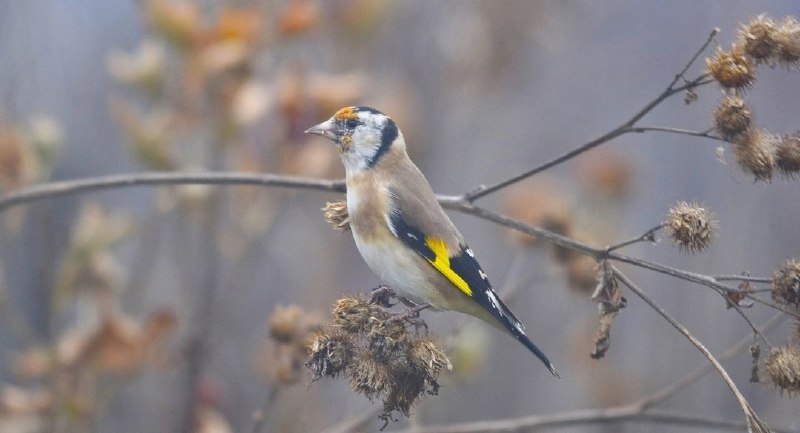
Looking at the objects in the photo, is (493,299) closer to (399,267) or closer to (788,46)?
(399,267)

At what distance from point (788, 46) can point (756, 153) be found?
0.25m

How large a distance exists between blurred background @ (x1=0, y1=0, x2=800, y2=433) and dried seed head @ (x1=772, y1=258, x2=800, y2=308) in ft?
0.96

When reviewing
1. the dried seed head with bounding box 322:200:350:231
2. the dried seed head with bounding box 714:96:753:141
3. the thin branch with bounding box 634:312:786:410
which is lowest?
the thin branch with bounding box 634:312:786:410

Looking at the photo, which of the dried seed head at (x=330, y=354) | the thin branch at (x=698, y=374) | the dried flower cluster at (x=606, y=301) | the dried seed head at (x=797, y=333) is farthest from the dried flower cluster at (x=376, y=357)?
the thin branch at (x=698, y=374)

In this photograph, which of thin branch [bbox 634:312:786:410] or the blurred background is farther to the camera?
the blurred background

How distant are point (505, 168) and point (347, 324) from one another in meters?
4.07

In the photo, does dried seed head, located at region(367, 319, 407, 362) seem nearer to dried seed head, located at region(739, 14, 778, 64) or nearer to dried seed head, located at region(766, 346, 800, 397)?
dried seed head, located at region(766, 346, 800, 397)

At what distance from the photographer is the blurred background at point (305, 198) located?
11.1ft

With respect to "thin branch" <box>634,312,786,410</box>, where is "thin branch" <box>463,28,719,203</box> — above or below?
above

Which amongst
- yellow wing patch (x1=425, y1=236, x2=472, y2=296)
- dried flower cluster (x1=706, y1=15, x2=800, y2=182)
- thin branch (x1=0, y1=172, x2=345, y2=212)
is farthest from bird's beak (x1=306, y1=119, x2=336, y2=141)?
dried flower cluster (x1=706, y1=15, x2=800, y2=182)

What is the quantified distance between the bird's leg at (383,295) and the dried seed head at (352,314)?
273mm

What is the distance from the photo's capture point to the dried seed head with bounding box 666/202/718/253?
230cm

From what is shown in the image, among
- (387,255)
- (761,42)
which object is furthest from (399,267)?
(761,42)

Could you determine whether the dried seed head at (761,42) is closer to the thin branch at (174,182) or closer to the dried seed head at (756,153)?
the dried seed head at (756,153)
